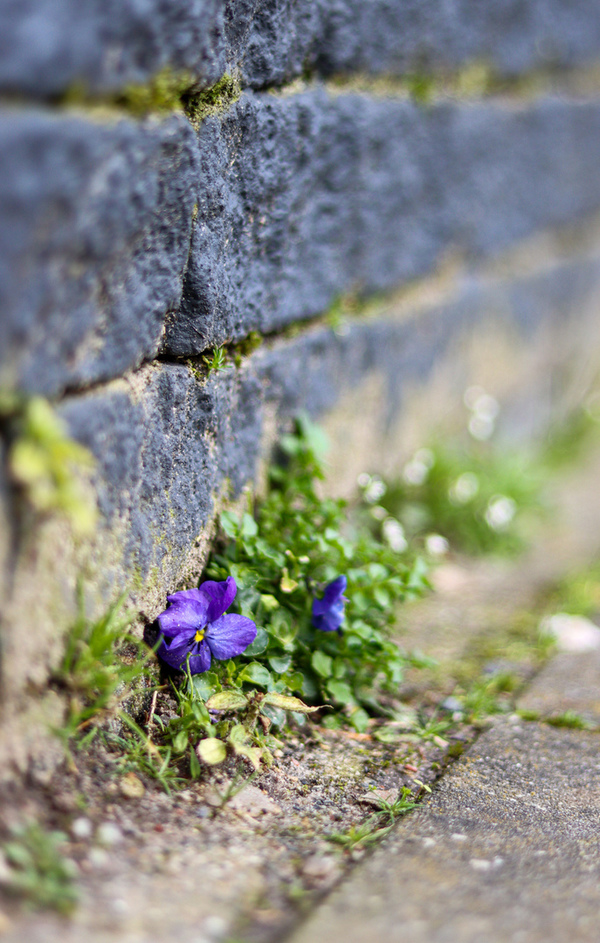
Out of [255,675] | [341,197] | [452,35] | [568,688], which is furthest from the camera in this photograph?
[452,35]

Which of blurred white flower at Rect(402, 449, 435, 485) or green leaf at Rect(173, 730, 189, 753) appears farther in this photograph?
blurred white flower at Rect(402, 449, 435, 485)

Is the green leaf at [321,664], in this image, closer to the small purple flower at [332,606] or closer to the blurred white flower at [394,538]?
the small purple flower at [332,606]

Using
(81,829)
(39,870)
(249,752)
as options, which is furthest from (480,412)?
(39,870)

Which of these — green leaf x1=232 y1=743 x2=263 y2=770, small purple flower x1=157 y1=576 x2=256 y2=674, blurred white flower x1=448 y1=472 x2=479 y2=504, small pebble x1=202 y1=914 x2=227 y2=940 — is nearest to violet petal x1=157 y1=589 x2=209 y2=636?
small purple flower x1=157 y1=576 x2=256 y2=674

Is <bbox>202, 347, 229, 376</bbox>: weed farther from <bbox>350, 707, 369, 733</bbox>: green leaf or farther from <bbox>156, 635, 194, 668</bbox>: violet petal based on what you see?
<bbox>350, 707, 369, 733</bbox>: green leaf

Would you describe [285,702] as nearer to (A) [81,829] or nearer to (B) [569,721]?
(A) [81,829]

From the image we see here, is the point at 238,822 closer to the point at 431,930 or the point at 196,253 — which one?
the point at 431,930
